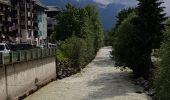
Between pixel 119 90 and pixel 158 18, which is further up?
pixel 158 18

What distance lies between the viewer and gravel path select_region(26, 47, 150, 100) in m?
44.7

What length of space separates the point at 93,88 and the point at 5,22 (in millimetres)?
43637

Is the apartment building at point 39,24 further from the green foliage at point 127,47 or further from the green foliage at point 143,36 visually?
the green foliage at point 143,36

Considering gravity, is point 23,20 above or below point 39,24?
above

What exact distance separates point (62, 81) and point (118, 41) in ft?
31.4

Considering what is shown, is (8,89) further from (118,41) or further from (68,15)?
(68,15)

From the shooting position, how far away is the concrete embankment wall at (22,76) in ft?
125

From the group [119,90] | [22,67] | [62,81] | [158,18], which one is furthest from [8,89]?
[158,18]

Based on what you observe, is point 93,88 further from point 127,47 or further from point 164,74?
point 164,74

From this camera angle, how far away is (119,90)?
49.2 meters

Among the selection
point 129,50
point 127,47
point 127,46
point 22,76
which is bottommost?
point 22,76

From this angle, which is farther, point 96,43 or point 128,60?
point 96,43

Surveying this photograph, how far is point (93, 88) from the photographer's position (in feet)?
168

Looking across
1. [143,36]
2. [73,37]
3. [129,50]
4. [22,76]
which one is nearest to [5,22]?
[73,37]
